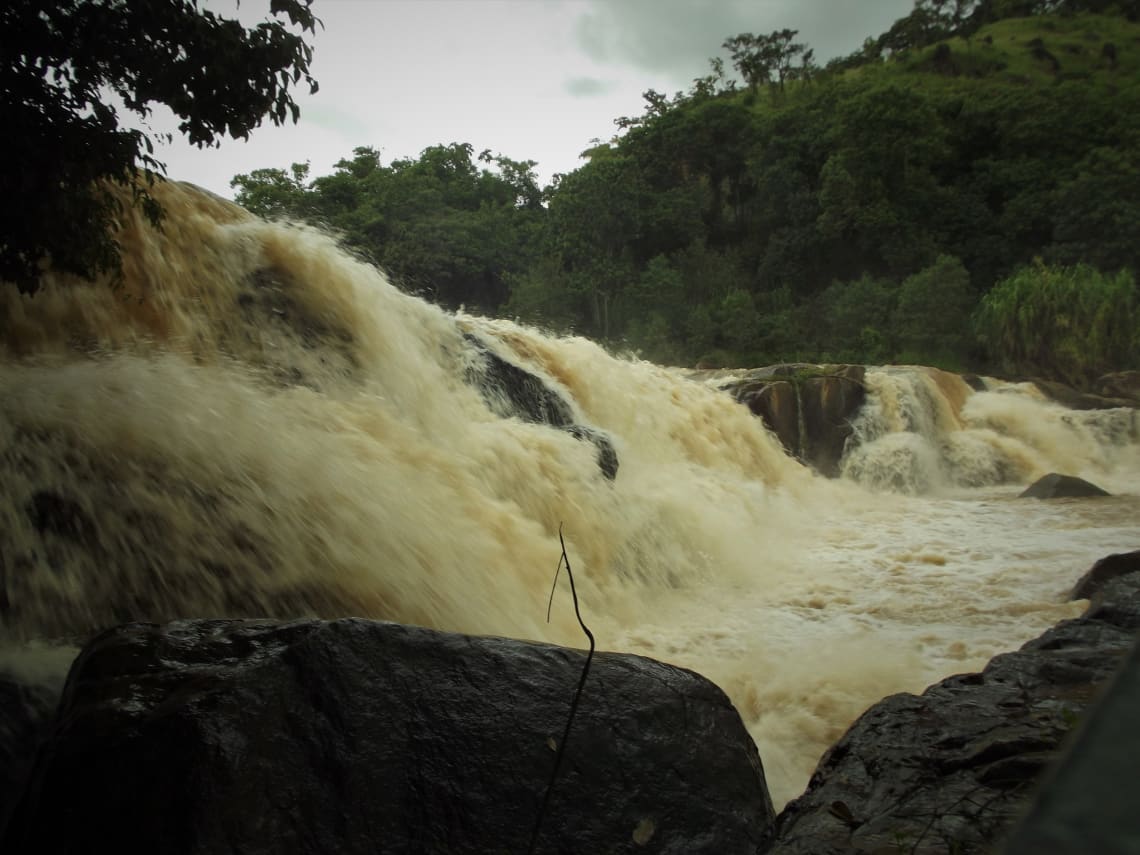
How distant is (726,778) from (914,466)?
1030cm

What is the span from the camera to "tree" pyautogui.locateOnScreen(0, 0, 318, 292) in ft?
9.05

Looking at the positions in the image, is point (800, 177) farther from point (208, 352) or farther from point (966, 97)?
point (208, 352)

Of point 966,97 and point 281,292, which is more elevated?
point 966,97

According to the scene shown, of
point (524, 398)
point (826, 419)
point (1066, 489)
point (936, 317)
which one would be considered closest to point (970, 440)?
point (826, 419)

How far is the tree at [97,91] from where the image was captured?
276 centimetres

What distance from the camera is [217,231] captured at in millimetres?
5379

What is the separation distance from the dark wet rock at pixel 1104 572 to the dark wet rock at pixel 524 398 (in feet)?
10.9

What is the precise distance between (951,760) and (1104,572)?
347 cm

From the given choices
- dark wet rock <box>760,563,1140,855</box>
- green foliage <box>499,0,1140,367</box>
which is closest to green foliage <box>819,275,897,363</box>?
green foliage <box>499,0,1140,367</box>

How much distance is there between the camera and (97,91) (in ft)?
9.78

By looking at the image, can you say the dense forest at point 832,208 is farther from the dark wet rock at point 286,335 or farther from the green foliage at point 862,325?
the dark wet rock at point 286,335

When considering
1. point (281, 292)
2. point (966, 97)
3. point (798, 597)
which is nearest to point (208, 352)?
point (281, 292)

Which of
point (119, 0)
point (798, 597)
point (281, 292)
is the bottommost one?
point (798, 597)

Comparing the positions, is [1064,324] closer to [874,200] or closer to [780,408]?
[780,408]
